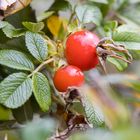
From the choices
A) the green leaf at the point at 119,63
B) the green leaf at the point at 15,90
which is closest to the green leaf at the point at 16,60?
the green leaf at the point at 15,90

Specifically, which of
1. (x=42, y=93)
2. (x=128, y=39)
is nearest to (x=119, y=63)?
(x=128, y=39)

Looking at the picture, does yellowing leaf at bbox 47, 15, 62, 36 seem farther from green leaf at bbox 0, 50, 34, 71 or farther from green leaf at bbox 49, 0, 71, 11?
green leaf at bbox 0, 50, 34, 71

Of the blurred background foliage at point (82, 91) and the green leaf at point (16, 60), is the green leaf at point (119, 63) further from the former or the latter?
the green leaf at point (16, 60)

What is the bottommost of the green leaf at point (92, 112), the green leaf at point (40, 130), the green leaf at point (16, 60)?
the green leaf at point (40, 130)

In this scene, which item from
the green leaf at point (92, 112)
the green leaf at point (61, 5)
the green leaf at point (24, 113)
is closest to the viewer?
the green leaf at point (92, 112)

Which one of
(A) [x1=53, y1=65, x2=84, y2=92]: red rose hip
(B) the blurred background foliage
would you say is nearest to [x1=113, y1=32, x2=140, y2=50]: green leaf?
(B) the blurred background foliage

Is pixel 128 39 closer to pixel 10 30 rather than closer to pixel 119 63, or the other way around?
pixel 119 63

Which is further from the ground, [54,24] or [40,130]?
[54,24]
